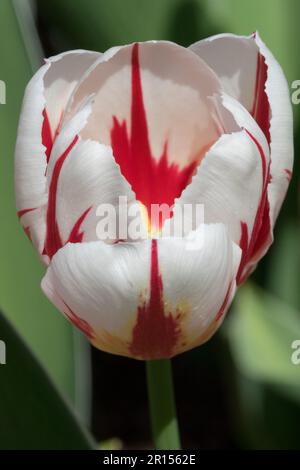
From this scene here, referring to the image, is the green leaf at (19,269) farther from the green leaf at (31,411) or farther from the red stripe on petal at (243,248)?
the red stripe on petal at (243,248)

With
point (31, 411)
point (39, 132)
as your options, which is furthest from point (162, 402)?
point (39, 132)

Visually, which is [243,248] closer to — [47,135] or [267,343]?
[47,135]

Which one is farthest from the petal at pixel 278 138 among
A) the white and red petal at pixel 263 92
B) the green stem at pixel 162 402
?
the green stem at pixel 162 402

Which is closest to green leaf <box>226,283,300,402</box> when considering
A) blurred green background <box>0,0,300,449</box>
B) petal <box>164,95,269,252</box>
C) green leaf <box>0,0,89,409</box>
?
blurred green background <box>0,0,300,449</box>

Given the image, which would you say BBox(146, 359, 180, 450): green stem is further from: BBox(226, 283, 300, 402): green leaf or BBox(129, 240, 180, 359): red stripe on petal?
BBox(226, 283, 300, 402): green leaf

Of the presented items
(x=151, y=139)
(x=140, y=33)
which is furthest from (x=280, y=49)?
(x=151, y=139)
